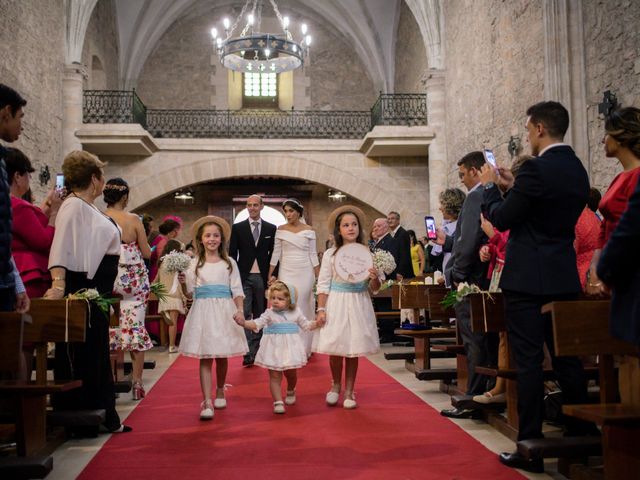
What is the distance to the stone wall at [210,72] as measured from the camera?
21.1 meters

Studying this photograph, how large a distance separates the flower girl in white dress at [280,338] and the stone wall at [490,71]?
22.2 ft

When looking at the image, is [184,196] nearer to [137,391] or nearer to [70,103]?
[70,103]

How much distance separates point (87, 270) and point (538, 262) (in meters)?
2.43

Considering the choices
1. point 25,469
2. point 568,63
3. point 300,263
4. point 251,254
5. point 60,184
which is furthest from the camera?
point 568,63

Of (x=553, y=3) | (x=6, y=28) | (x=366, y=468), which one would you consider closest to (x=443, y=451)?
(x=366, y=468)

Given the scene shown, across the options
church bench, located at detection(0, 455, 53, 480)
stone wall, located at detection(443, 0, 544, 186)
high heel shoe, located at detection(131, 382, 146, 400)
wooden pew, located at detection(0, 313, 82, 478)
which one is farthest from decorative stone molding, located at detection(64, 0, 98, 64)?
church bench, located at detection(0, 455, 53, 480)

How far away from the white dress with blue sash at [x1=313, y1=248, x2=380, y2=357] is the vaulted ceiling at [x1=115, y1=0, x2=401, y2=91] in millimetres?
16297

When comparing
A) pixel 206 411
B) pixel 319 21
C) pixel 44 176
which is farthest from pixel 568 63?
pixel 319 21

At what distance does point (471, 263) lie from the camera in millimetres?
4777

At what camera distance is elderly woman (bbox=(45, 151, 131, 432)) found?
4137 millimetres

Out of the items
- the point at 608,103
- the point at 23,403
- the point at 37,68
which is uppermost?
the point at 37,68

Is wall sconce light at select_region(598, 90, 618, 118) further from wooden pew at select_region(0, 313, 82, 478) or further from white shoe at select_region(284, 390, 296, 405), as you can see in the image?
wooden pew at select_region(0, 313, 82, 478)

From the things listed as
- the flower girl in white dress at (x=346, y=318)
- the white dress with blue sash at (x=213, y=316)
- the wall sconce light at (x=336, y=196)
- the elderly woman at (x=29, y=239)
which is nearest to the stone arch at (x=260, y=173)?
the wall sconce light at (x=336, y=196)

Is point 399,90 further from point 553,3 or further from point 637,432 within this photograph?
point 637,432
